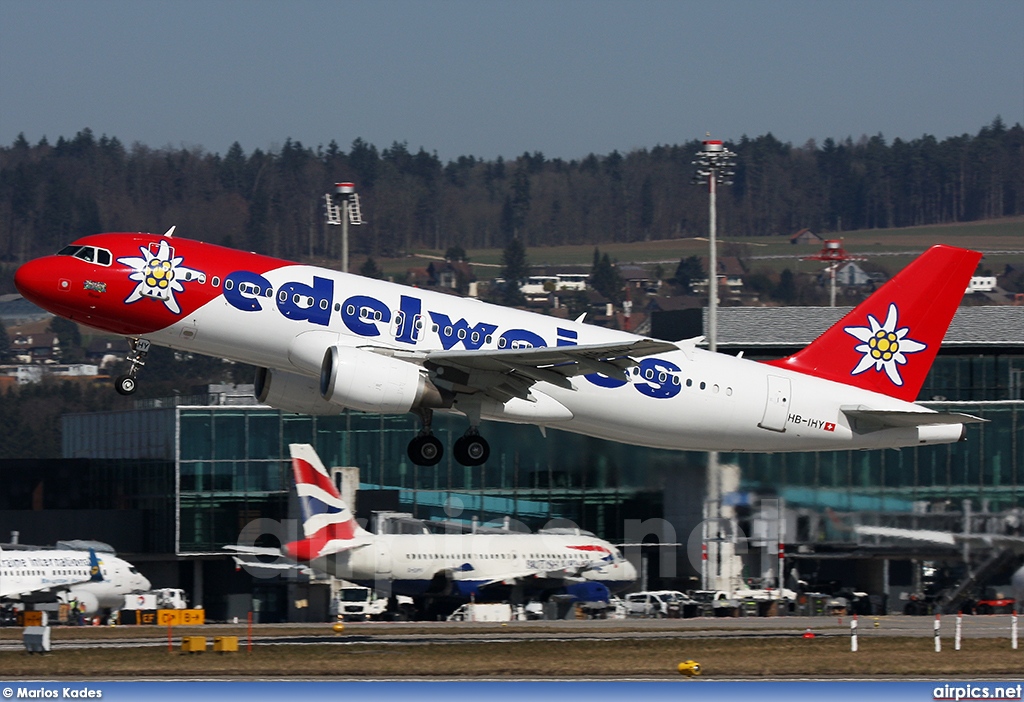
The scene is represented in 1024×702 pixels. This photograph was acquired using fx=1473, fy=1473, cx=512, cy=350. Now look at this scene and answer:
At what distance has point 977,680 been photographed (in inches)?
1158

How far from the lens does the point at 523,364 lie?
31.6 m

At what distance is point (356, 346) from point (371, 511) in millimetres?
25913

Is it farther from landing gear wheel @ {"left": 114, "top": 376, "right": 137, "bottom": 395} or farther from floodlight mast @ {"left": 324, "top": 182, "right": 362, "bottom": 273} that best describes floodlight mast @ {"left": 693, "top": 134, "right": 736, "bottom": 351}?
landing gear wheel @ {"left": 114, "top": 376, "right": 137, "bottom": 395}

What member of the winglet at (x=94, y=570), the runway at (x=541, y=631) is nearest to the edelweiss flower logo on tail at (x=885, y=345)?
the runway at (x=541, y=631)

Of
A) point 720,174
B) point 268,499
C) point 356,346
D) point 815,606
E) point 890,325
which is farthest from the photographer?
point 720,174

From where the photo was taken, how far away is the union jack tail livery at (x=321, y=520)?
48.4 m

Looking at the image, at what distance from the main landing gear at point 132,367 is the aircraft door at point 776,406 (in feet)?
47.6

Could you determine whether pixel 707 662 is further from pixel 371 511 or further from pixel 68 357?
pixel 68 357

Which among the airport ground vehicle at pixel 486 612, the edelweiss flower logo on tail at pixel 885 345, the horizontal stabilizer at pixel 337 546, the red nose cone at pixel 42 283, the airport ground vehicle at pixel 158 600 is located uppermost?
the red nose cone at pixel 42 283

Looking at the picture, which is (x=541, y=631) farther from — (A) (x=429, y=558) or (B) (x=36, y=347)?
(B) (x=36, y=347)

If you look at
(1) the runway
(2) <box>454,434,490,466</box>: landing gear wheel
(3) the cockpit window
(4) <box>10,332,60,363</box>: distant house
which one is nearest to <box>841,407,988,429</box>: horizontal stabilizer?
(1) the runway

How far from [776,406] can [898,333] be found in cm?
448

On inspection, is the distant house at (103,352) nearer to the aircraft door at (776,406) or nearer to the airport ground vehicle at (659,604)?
the airport ground vehicle at (659,604)

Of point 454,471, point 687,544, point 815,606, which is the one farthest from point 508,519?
point 815,606
